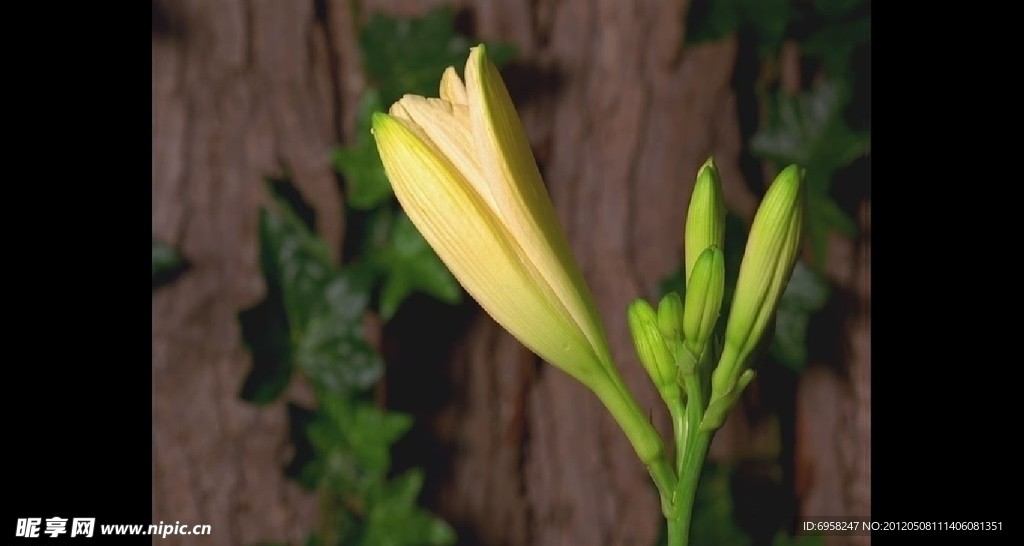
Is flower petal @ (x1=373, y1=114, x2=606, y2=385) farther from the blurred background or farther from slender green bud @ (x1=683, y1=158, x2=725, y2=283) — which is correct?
the blurred background

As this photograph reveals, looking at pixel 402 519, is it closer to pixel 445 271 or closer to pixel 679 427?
pixel 445 271

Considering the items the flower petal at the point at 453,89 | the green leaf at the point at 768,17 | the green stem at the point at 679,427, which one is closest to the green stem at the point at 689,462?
the green stem at the point at 679,427

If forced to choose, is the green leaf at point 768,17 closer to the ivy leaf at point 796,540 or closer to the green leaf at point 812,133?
the green leaf at point 812,133

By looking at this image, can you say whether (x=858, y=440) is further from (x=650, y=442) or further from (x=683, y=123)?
(x=650, y=442)

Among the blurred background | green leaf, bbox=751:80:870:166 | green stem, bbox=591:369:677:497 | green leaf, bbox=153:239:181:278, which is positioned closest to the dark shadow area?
the blurred background

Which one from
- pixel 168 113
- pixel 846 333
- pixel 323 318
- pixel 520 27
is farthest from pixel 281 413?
pixel 846 333

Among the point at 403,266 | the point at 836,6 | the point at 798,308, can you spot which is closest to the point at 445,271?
the point at 403,266
